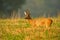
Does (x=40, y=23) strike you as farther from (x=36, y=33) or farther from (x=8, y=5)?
(x=8, y=5)

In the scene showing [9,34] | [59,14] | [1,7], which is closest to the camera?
[9,34]

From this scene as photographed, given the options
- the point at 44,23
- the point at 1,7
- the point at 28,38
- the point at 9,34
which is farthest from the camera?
the point at 1,7

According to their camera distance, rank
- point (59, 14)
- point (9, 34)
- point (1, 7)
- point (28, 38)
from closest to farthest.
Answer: point (28, 38) → point (9, 34) → point (59, 14) → point (1, 7)

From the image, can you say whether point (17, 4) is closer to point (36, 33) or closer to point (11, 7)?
point (11, 7)

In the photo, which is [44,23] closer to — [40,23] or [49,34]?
[40,23]

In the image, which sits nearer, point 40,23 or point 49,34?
point 49,34

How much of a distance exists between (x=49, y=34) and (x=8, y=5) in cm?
1610

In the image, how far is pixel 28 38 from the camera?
27.2 feet

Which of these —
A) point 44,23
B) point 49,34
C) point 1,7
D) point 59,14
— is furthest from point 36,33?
point 1,7

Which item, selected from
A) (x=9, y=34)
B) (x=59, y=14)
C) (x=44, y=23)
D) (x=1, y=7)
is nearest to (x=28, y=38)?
(x=9, y=34)

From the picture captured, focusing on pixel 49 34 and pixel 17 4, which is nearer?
pixel 49 34

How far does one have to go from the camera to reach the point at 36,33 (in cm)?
891

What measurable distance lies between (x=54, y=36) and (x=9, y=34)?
163cm

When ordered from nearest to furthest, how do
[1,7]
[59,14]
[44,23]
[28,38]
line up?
[28,38] < [44,23] < [59,14] < [1,7]
